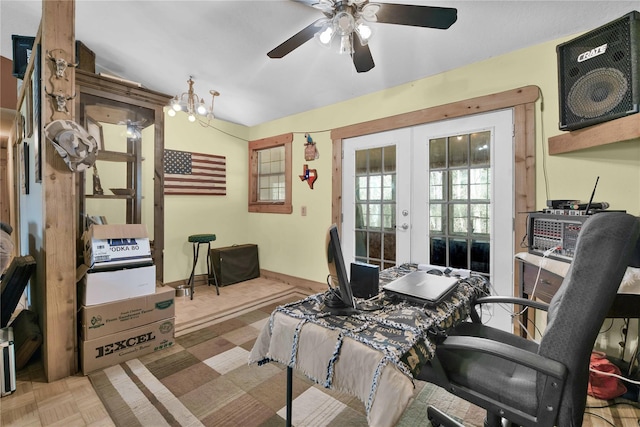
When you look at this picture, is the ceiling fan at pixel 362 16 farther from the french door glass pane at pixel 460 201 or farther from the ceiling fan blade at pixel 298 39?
the french door glass pane at pixel 460 201

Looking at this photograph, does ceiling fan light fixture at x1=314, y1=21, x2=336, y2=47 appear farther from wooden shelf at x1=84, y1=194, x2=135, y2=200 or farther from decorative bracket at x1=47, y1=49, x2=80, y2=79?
wooden shelf at x1=84, y1=194, x2=135, y2=200

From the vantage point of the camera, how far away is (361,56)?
1.95 m

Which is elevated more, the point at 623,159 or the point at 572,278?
the point at 623,159

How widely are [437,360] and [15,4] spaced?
402 cm

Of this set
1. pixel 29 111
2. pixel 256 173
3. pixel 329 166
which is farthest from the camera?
pixel 256 173

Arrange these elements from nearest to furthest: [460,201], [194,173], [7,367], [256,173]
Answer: [7,367] → [460,201] → [194,173] → [256,173]

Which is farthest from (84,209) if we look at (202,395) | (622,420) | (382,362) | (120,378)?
(622,420)

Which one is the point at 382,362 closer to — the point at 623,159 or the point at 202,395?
the point at 202,395

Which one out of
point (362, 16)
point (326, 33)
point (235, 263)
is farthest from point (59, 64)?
point (235, 263)

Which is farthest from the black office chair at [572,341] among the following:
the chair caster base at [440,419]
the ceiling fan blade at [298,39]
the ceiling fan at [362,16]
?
the ceiling fan blade at [298,39]

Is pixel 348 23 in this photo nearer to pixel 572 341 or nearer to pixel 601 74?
pixel 601 74

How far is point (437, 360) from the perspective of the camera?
0.99 m

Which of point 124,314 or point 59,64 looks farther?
point 124,314

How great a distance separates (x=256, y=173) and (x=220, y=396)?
3.35 m
